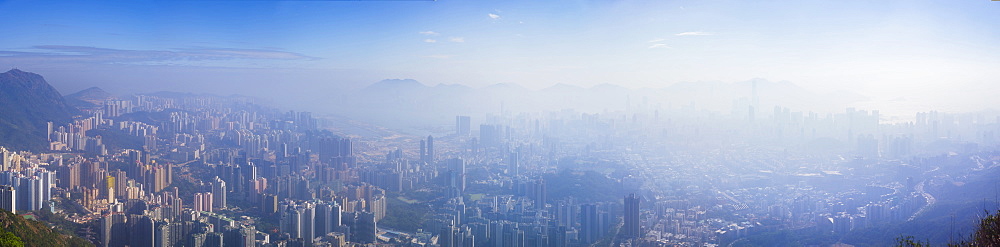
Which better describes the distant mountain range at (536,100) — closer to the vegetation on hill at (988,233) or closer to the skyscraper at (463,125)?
the skyscraper at (463,125)

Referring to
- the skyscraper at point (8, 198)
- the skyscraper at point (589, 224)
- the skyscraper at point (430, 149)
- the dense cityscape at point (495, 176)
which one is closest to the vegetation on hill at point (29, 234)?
the dense cityscape at point (495, 176)

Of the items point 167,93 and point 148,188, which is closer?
point 148,188

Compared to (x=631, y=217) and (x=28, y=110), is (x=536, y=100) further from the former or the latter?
→ (x=28, y=110)

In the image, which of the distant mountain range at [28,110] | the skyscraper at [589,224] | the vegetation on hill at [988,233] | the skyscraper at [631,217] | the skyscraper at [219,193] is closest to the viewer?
the vegetation on hill at [988,233]

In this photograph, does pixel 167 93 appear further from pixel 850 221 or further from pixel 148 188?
pixel 850 221

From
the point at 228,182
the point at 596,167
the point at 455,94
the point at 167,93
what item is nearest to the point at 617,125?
the point at 596,167

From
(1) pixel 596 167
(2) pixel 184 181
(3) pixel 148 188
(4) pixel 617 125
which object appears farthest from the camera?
→ (4) pixel 617 125
